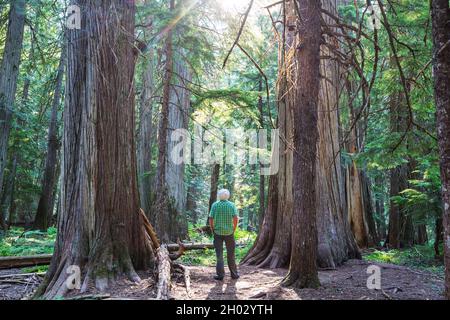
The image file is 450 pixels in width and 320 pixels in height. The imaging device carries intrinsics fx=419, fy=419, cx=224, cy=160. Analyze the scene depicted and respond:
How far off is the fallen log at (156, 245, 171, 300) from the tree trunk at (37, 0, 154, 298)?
41 cm

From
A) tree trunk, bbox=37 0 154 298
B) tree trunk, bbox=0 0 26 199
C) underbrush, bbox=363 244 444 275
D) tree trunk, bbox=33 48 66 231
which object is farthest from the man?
tree trunk, bbox=33 48 66 231

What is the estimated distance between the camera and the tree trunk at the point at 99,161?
6.92 metres

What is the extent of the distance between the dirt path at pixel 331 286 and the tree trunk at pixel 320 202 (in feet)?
1.66

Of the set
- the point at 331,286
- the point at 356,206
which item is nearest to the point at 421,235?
the point at 356,206

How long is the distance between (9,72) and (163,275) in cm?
924

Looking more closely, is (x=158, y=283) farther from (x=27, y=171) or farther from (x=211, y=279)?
(x=27, y=171)

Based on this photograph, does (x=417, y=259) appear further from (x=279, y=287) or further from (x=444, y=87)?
(x=444, y=87)

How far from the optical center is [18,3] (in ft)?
38.5

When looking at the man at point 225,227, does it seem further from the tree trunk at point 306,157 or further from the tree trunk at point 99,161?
the tree trunk at point 306,157

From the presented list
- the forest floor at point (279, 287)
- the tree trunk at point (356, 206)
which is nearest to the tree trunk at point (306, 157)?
the forest floor at point (279, 287)

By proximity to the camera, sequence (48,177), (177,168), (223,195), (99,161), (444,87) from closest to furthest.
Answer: (444,87) → (99,161) → (223,195) → (177,168) → (48,177)

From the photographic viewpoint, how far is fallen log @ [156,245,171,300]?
5852 millimetres

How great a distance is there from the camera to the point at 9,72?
41.1ft
